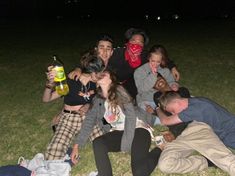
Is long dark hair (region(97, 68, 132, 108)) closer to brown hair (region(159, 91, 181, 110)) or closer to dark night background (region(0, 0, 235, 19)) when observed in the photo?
brown hair (region(159, 91, 181, 110))

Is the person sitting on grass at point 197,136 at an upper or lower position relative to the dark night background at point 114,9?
lower

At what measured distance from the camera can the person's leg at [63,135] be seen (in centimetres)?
532

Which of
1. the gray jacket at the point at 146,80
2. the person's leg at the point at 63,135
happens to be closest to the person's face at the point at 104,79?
the person's leg at the point at 63,135

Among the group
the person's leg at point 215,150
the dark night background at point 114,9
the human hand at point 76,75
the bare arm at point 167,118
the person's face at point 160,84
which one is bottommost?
→ the person's leg at point 215,150

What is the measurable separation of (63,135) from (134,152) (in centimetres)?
137

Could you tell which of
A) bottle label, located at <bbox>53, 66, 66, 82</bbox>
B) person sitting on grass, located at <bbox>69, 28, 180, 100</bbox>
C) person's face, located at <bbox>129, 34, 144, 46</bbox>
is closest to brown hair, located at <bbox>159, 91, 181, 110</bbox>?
person sitting on grass, located at <bbox>69, 28, 180, 100</bbox>

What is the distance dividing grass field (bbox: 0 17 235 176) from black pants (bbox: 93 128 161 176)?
25cm

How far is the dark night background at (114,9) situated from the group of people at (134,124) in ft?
90.2

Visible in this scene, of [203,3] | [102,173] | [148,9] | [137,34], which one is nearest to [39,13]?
[148,9]

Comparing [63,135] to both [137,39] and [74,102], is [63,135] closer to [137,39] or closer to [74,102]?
[74,102]

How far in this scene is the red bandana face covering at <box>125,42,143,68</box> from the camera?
6789 mm

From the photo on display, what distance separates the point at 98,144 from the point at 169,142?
1165 millimetres

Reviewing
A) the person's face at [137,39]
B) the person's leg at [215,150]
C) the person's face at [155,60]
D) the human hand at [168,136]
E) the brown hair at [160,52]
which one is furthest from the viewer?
the person's face at [137,39]

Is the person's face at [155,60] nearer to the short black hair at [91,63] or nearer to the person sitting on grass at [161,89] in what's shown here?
→ the person sitting on grass at [161,89]
